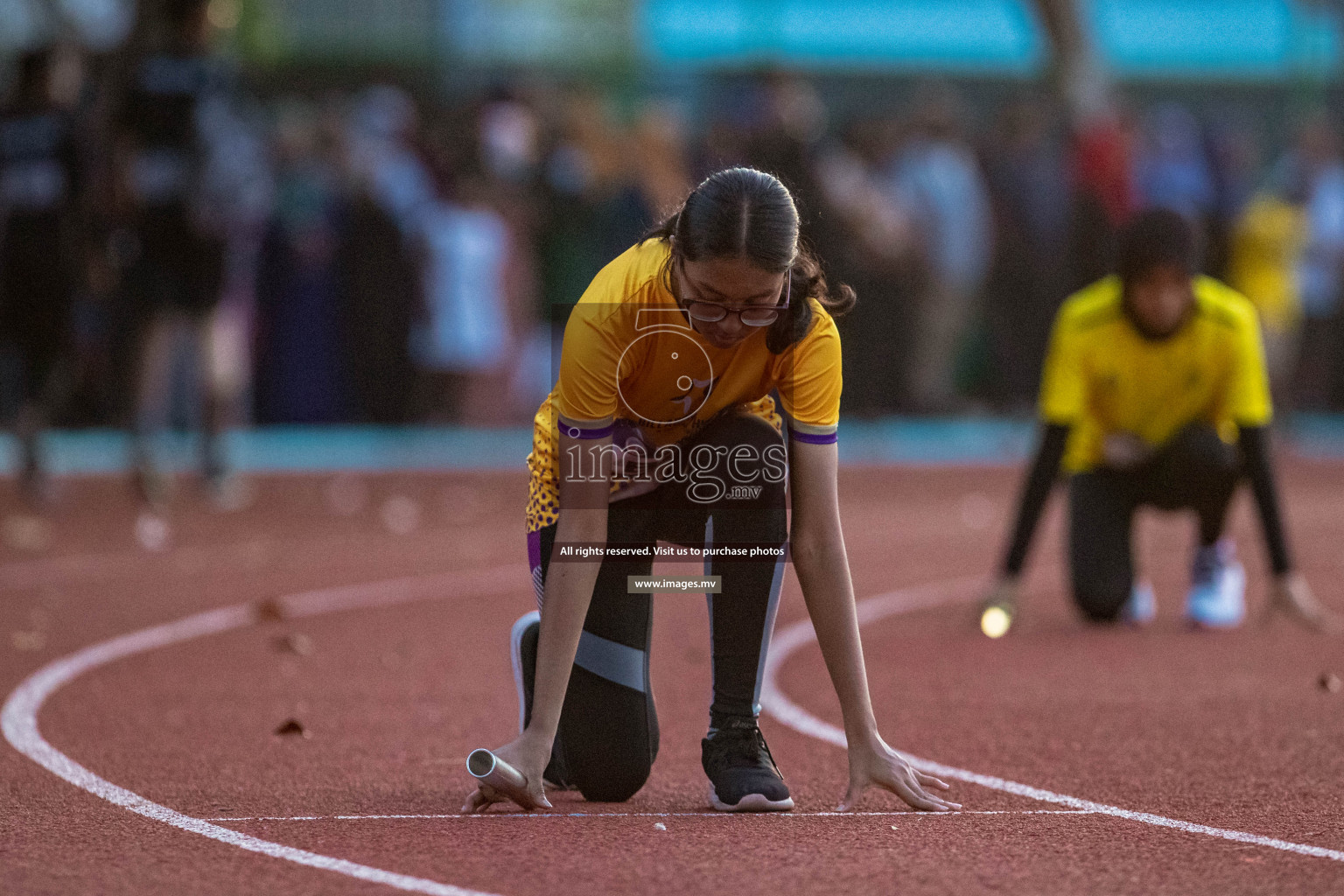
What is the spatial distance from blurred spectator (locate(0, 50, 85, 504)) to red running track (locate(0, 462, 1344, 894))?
57.8 inches

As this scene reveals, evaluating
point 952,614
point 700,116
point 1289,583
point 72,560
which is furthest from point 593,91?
point 1289,583

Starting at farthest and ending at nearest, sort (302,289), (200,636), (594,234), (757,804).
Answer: (302,289) < (594,234) < (200,636) < (757,804)

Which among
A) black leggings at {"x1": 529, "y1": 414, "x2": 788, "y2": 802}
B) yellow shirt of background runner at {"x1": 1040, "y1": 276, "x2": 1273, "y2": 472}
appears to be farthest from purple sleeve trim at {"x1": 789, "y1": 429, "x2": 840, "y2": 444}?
yellow shirt of background runner at {"x1": 1040, "y1": 276, "x2": 1273, "y2": 472}

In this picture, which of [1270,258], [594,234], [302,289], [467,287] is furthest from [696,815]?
[1270,258]

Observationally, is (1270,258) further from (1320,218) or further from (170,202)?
(170,202)

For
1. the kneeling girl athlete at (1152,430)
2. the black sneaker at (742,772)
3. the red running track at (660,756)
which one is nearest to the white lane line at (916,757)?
the red running track at (660,756)

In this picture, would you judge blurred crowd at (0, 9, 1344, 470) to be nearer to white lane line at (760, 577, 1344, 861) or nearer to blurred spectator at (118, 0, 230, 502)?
blurred spectator at (118, 0, 230, 502)

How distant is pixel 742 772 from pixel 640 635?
41 cm

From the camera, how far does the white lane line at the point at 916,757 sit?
421 cm

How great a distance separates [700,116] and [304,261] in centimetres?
464

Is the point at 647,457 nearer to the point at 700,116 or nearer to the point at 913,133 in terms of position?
the point at 913,133

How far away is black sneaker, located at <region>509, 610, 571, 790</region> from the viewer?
4559 millimetres

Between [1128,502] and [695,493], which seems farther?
[1128,502]

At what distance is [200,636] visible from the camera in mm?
7180
